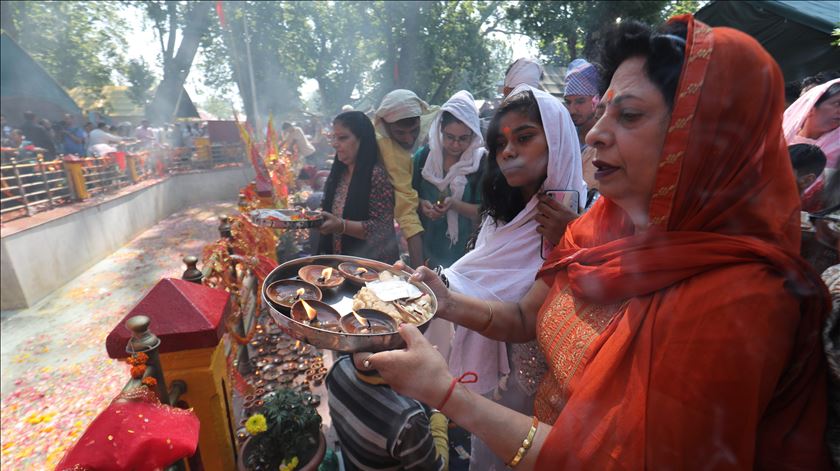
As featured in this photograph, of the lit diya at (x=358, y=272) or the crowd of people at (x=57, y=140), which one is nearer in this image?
the lit diya at (x=358, y=272)

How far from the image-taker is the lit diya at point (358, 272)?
2018 millimetres

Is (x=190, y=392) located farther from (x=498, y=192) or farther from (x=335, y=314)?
(x=498, y=192)

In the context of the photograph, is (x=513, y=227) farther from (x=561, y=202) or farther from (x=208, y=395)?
(x=208, y=395)

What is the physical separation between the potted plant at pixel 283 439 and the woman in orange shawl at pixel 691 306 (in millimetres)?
1426

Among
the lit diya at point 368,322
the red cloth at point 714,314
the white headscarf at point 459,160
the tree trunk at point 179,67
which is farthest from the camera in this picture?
the tree trunk at point 179,67

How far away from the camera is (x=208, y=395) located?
6.28ft

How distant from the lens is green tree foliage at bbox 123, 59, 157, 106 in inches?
1602

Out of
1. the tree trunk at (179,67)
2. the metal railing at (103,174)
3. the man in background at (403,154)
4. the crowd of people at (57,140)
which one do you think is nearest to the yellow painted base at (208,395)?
the man in background at (403,154)

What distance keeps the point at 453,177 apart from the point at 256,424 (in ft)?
7.42

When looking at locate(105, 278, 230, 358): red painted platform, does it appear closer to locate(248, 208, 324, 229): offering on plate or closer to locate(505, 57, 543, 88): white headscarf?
locate(248, 208, 324, 229): offering on plate

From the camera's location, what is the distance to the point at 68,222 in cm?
→ 830

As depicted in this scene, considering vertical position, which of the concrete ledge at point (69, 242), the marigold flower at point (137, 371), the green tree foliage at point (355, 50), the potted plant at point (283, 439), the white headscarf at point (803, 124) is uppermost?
the green tree foliage at point (355, 50)

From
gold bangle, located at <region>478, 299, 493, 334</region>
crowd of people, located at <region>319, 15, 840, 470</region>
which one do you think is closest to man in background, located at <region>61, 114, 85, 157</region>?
gold bangle, located at <region>478, 299, 493, 334</region>

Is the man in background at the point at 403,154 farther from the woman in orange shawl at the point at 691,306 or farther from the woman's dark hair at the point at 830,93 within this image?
the woman's dark hair at the point at 830,93
